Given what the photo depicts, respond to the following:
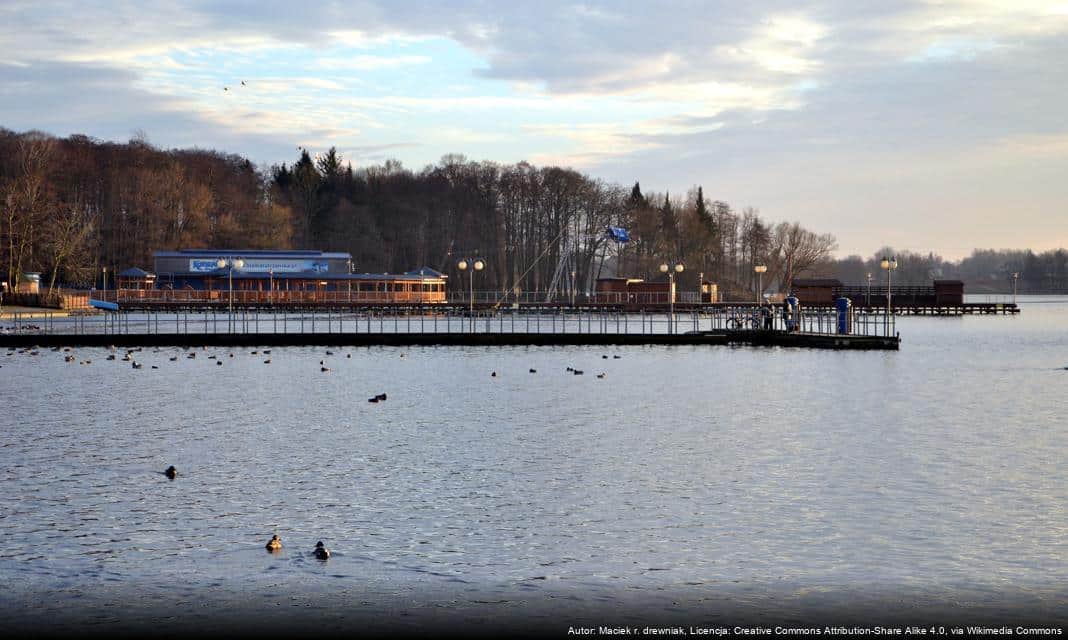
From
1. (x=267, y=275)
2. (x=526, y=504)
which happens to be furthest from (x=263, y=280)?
(x=526, y=504)

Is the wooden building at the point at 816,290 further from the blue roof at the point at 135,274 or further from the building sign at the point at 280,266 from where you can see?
the blue roof at the point at 135,274

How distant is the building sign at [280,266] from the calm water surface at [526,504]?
96.2 m

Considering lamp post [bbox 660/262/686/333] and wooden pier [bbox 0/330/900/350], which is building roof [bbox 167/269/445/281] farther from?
wooden pier [bbox 0/330/900/350]

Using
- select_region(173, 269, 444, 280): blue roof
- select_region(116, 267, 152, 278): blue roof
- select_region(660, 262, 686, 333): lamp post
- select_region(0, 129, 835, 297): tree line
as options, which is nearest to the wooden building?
select_region(660, 262, 686, 333): lamp post

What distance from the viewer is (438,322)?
108 metres

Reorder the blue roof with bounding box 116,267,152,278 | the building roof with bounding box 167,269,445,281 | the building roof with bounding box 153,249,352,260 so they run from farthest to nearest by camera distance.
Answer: the building roof with bounding box 167,269,445,281
the building roof with bounding box 153,249,352,260
the blue roof with bounding box 116,267,152,278

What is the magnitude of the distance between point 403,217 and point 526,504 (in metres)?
153

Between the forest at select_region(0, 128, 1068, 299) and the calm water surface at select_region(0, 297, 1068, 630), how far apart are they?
104455 millimetres

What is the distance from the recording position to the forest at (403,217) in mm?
146500

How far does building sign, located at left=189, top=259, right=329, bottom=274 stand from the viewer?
13712 cm

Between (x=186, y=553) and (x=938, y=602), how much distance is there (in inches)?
412

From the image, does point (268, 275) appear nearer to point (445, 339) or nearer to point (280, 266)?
point (280, 266)

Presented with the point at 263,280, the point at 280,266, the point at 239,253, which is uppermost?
the point at 239,253

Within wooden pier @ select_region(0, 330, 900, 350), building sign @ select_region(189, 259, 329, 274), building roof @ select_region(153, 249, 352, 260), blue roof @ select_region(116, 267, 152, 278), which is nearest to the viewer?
wooden pier @ select_region(0, 330, 900, 350)
